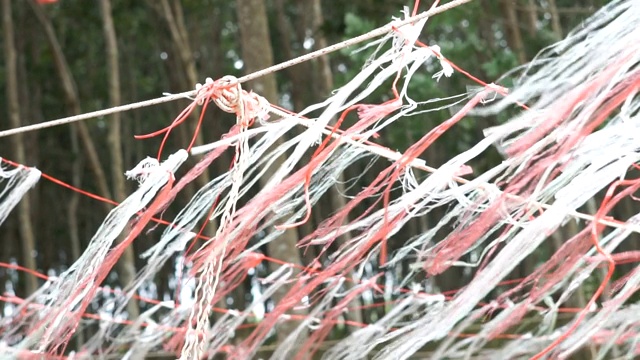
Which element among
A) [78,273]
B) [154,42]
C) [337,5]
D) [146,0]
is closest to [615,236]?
[78,273]

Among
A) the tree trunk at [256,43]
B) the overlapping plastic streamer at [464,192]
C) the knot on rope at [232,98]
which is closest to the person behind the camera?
the overlapping plastic streamer at [464,192]

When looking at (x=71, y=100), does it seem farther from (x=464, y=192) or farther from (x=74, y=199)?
(x=464, y=192)

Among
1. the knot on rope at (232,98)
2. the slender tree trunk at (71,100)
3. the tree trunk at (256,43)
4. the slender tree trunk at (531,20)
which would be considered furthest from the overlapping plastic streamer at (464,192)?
the slender tree trunk at (71,100)

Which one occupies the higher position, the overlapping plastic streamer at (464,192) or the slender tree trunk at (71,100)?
the slender tree trunk at (71,100)

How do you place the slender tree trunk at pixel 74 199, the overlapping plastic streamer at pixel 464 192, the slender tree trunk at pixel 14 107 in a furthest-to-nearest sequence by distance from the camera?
the slender tree trunk at pixel 74 199
the slender tree trunk at pixel 14 107
the overlapping plastic streamer at pixel 464 192

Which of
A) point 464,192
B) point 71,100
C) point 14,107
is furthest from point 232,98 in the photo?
point 14,107

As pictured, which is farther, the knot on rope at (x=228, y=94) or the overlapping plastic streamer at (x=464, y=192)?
the knot on rope at (x=228, y=94)

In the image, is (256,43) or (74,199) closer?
(256,43)

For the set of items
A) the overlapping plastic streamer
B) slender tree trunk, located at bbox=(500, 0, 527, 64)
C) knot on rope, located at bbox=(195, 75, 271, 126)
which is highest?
slender tree trunk, located at bbox=(500, 0, 527, 64)

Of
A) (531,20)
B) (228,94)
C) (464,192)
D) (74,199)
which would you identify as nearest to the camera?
(464,192)

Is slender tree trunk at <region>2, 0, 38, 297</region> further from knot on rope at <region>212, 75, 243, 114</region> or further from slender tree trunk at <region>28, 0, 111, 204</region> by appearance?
knot on rope at <region>212, 75, 243, 114</region>

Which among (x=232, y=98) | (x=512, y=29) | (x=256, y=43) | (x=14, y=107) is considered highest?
(x=14, y=107)

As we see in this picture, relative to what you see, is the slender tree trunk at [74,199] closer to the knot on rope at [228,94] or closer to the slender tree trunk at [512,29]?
the slender tree trunk at [512,29]

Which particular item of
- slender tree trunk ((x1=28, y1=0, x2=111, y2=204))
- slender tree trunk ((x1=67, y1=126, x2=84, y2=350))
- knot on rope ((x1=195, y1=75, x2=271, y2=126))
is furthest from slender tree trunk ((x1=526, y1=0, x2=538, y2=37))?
slender tree trunk ((x1=67, y1=126, x2=84, y2=350))
